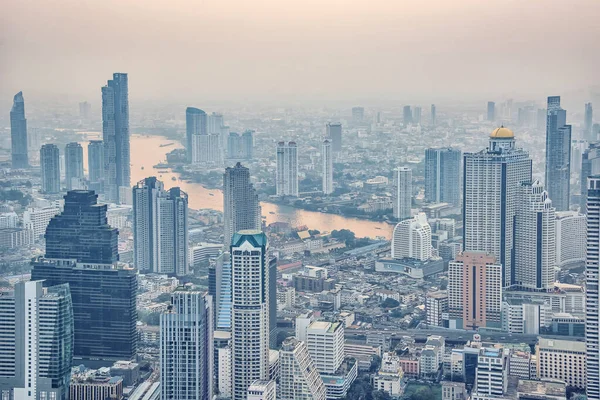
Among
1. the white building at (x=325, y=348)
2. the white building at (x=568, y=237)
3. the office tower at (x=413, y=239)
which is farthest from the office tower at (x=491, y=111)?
the white building at (x=325, y=348)

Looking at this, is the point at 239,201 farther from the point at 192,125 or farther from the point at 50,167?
the point at 50,167

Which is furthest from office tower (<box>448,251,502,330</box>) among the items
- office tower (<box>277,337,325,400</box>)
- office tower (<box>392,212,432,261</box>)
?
office tower (<box>277,337,325,400</box>)

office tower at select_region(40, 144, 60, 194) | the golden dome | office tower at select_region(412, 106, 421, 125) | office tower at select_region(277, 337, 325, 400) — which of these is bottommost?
office tower at select_region(277, 337, 325, 400)

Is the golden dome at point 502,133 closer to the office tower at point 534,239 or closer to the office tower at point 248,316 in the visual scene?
the office tower at point 534,239

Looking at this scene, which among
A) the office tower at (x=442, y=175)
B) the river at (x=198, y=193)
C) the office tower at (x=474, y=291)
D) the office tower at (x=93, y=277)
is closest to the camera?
the office tower at (x=93, y=277)

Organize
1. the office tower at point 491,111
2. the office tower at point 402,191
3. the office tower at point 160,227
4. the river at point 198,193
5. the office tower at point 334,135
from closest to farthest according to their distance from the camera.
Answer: the office tower at point 491,111
the office tower at point 160,227
the river at point 198,193
the office tower at point 334,135
the office tower at point 402,191

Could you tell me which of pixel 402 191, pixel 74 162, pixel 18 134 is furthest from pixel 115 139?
pixel 402 191

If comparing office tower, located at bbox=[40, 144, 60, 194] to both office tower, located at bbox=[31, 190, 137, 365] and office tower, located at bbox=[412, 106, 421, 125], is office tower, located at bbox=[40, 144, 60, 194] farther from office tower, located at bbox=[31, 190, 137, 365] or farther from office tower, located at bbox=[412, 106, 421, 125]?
office tower, located at bbox=[412, 106, 421, 125]
